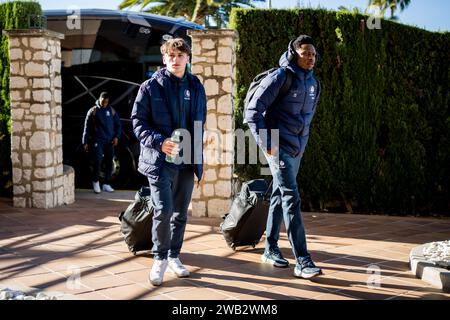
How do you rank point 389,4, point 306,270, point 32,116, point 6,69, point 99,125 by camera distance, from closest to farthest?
point 306,270 < point 32,116 < point 6,69 < point 99,125 < point 389,4

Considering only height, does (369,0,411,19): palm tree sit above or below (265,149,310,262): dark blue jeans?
above

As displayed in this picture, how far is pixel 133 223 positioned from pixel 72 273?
0.75m

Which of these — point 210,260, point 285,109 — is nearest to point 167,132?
point 285,109

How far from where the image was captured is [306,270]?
402cm

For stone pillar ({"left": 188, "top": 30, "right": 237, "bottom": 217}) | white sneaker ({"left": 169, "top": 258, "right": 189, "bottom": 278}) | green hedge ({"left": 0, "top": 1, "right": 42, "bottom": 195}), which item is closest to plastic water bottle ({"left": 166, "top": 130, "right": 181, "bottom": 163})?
white sneaker ({"left": 169, "top": 258, "right": 189, "bottom": 278})

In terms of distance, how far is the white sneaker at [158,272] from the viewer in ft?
12.5

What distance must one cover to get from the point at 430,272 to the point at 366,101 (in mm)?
3776

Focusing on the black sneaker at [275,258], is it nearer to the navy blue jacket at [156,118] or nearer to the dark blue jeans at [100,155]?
the navy blue jacket at [156,118]

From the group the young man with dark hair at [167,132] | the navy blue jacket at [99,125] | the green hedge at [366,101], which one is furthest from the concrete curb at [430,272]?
the navy blue jacket at [99,125]

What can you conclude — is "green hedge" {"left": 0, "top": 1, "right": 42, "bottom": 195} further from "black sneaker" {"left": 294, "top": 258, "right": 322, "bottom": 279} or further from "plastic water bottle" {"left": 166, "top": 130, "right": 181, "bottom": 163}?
"black sneaker" {"left": 294, "top": 258, "right": 322, "bottom": 279}

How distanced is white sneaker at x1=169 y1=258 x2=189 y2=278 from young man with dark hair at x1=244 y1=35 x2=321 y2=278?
842 millimetres

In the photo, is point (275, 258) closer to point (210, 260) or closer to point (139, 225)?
point (210, 260)

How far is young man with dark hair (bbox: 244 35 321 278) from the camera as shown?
402 cm

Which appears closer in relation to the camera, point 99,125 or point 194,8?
point 99,125
